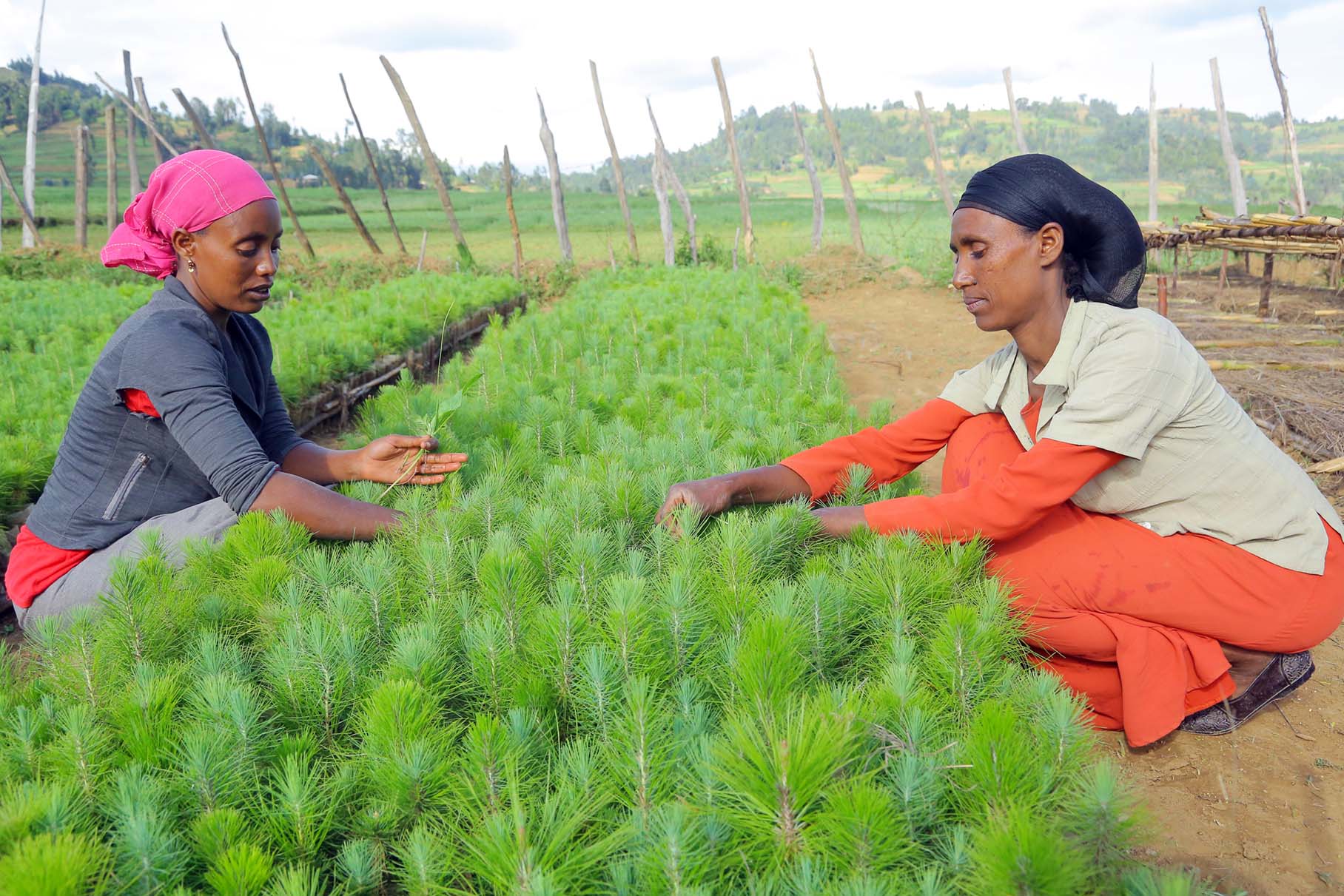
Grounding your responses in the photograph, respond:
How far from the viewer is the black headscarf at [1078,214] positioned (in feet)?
7.23

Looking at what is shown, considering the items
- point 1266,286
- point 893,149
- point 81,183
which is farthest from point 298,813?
point 893,149

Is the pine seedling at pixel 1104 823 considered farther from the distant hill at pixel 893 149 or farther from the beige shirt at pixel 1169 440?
the distant hill at pixel 893 149

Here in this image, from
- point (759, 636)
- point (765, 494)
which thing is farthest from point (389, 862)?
point (765, 494)

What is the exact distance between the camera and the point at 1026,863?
1.14 metres

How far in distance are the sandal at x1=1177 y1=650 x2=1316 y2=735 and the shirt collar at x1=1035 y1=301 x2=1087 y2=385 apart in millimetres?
966

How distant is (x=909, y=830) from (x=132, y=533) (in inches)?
85.7

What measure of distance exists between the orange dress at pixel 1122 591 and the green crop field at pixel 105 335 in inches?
153

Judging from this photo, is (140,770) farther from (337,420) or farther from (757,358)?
(337,420)

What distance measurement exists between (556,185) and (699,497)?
44.6ft

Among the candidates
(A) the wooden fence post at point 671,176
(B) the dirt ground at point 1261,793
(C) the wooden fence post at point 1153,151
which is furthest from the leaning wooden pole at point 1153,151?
(B) the dirt ground at point 1261,793

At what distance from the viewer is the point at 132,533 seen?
240cm

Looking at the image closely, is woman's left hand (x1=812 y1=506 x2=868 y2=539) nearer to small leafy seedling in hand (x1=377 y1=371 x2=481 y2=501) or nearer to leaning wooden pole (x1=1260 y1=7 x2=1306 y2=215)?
small leafy seedling in hand (x1=377 y1=371 x2=481 y2=501)

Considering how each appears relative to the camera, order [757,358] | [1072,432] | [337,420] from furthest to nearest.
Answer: [337,420] < [757,358] < [1072,432]

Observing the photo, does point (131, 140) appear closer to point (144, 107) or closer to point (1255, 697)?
point (144, 107)
